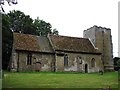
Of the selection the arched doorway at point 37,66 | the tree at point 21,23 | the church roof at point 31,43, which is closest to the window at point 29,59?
the church roof at point 31,43

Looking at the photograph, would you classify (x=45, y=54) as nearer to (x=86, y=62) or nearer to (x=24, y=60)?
(x=24, y=60)

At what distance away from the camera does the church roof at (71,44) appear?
52188mm

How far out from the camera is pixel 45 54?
166 feet

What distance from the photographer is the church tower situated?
58531 mm

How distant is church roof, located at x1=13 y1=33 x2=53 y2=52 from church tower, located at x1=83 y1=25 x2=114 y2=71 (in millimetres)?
11113

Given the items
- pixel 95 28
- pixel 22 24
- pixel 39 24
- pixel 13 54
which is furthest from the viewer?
pixel 39 24

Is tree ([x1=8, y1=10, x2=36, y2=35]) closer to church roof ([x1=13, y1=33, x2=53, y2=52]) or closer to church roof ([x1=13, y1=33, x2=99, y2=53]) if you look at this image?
church roof ([x1=13, y1=33, x2=99, y2=53])

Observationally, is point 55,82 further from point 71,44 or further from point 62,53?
point 71,44

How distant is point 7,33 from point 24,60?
7.40m

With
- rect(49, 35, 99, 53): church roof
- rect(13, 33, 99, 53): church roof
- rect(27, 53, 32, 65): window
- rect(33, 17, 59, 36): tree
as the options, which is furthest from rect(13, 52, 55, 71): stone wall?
rect(33, 17, 59, 36): tree

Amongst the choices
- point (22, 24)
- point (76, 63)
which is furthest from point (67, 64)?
point (22, 24)

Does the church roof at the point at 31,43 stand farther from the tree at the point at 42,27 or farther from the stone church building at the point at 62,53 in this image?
the tree at the point at 42,27

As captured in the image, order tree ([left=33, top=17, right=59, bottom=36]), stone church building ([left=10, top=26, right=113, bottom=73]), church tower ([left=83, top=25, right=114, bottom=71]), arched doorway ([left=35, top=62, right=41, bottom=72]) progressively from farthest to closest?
tree ([left=33, top=17, right=59, bottom=36]), church tower ([left=83, top=25, right=114, bottom=71]), arched doorway ([left=35, top=62, right=41, bottom=72]), stone church building ([left=10, top=26, right=113, bottom=73])

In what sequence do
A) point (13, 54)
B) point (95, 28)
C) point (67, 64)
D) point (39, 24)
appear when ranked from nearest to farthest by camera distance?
point (13, 54)
point (67, 64)
point (95, 28)
point (39, 24)
